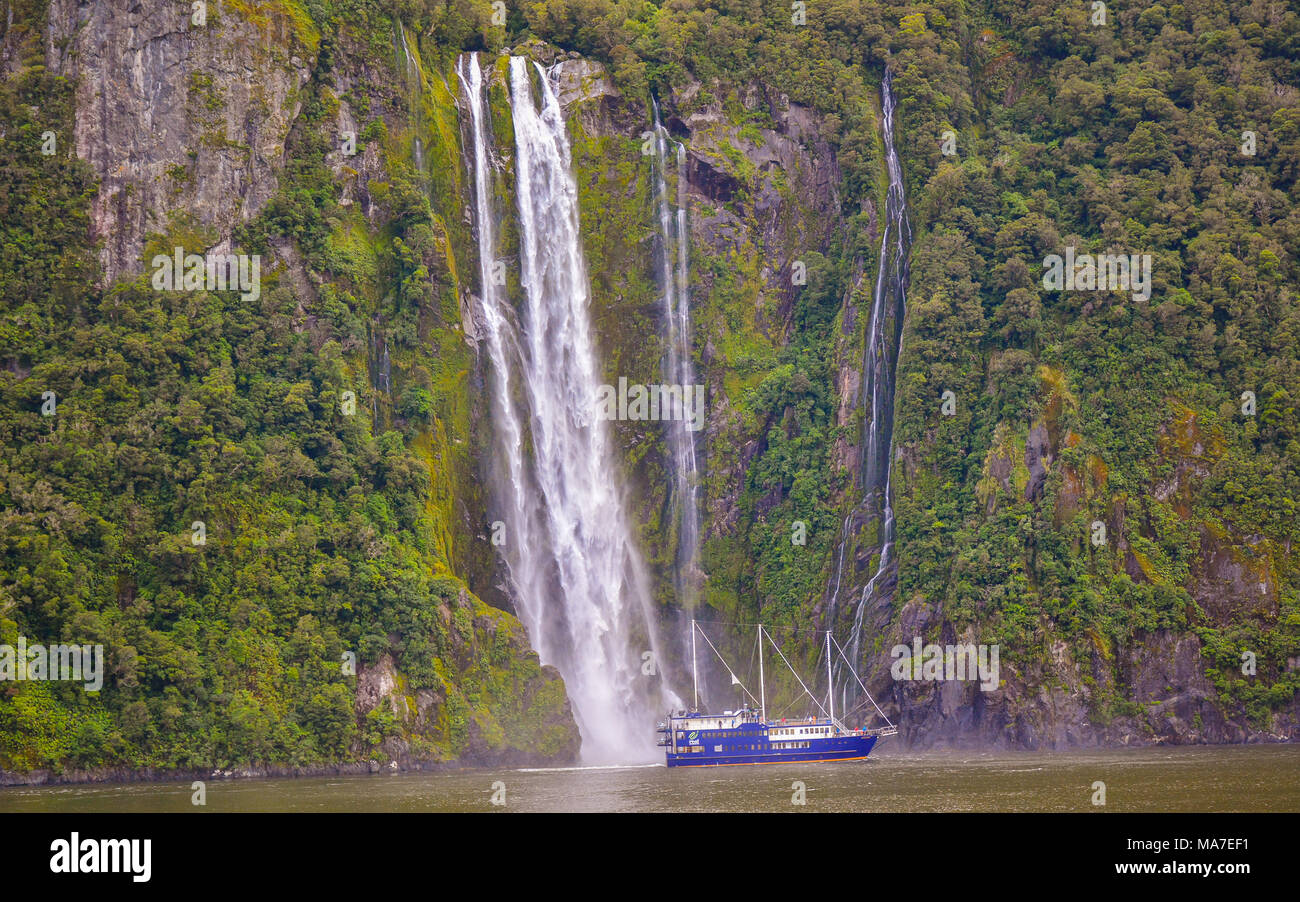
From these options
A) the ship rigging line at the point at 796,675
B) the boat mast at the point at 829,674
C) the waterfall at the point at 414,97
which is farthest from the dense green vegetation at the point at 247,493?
the boat mast at the point at 829,674

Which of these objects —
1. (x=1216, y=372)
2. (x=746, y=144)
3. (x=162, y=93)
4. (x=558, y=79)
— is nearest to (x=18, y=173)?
(x=162, y=93)

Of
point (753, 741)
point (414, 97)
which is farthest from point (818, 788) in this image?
point (414, 97)

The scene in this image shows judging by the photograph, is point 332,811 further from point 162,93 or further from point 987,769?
point 162,93

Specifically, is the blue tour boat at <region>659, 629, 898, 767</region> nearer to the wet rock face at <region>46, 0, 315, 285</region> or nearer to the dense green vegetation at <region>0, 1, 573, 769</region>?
the dense green vegetation at <region>0, 1, 573, 769</region>

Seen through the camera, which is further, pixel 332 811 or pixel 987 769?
pixel 987 769

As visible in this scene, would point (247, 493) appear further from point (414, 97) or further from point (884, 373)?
point (884, 373)
